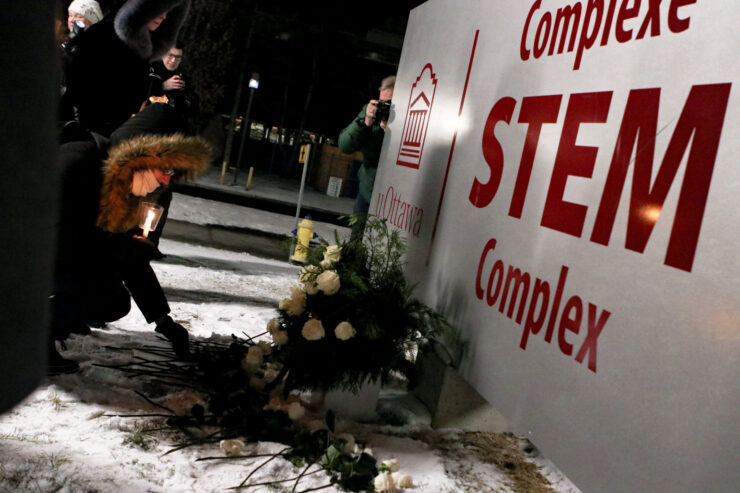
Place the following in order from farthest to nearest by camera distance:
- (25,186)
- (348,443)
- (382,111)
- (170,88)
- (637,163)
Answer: (382,111)
(170,88)
(348,443)
(637,163)
(25,186)

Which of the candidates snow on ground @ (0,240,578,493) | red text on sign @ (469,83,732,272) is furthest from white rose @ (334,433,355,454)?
red text on sign @ (469,83,732,272)

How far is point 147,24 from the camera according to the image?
356cm

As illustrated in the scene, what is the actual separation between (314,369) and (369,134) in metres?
3.01

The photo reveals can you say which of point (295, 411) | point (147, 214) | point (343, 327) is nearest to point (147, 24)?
point (147, 214)

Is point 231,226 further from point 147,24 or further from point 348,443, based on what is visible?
point 348,443

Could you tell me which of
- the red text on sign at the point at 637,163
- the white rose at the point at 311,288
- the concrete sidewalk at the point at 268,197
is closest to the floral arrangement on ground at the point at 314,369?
the white rose at the point at 311,288

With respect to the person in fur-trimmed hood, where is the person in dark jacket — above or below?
below

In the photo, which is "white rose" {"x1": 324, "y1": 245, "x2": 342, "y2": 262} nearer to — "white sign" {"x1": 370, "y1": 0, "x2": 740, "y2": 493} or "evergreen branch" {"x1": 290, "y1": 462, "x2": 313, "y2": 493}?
"white sign" {"x1": 370, "y1": 0, "x2": 740, "y2": 493}

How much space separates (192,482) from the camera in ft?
8.39

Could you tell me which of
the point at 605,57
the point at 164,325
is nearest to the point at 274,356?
the point at 164,325

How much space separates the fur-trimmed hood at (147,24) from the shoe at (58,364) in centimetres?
162

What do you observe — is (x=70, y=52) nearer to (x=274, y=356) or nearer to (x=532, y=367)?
(x=274, y=356)

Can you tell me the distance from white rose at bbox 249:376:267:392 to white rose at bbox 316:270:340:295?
63cm

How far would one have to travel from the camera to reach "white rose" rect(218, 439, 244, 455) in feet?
9.14
